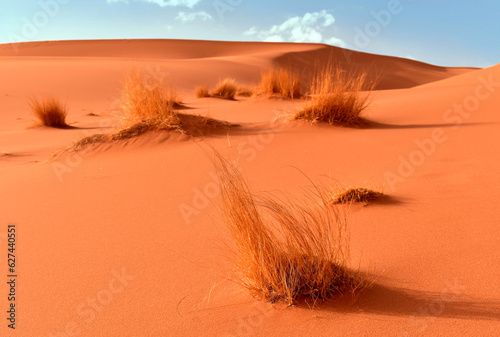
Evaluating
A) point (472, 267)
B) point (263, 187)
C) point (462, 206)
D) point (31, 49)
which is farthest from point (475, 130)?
point (31, 49)

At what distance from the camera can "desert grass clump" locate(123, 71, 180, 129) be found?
6156 mm

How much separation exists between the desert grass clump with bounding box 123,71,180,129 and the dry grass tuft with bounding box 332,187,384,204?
3.38 metres

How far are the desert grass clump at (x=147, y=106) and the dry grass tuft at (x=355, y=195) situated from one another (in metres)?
3.38

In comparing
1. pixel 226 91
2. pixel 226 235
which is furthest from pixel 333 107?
pixel 226 91

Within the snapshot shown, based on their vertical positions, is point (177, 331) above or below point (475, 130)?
below

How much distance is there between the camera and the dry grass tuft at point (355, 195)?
3.28 meters

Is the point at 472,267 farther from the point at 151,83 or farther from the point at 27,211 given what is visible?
the point at 151,83

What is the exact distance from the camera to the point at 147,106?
629cm

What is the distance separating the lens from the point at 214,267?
251 centimetres

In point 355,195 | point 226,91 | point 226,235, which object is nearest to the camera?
point 226,235

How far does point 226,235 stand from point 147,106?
3788 millimetres

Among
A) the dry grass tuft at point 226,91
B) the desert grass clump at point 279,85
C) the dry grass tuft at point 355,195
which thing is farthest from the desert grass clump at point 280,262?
the dry grass tuft at point 226,91

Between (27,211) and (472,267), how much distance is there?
3.45 metres

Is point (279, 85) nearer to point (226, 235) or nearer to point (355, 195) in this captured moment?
point (355, 195)
